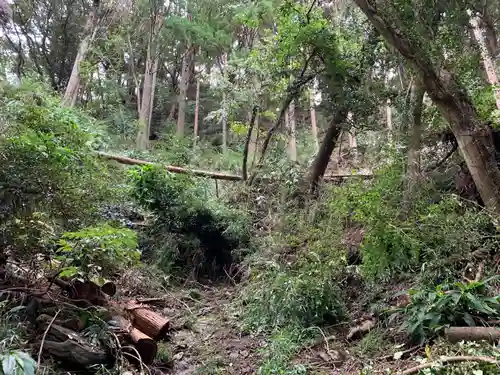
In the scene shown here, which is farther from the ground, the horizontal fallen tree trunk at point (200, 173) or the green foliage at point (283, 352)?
the horizontal fallen tree trunk at point (200, 173)

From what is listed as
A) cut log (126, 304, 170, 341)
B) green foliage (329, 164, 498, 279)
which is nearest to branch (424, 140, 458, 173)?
green foliage (329, 164, 498, 279)

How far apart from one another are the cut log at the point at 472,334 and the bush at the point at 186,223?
4.18 meters

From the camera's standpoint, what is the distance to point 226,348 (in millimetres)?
4625

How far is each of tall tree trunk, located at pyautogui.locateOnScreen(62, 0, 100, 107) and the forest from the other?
476 cm

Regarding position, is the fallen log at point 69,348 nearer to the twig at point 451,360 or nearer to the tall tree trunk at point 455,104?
the twig at point 451,360

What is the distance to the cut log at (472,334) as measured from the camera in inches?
124

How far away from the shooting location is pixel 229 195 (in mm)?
8391

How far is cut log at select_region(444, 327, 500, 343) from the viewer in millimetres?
3162

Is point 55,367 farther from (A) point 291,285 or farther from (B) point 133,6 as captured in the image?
(B) point 133,6

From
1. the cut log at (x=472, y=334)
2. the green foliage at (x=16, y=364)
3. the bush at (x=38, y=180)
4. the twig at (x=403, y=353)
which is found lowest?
the twig at (x=403, y=353)

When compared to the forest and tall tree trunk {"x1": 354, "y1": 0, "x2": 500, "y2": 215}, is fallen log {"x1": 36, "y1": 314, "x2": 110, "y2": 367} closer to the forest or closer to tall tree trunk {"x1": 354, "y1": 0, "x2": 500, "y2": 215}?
the forest

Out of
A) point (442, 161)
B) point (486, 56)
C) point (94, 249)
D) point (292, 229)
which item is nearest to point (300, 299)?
point (292, 229)

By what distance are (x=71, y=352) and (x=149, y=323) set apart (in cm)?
108

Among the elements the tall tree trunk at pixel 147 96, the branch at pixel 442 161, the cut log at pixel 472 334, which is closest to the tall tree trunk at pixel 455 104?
the branch at pixel 442 161
